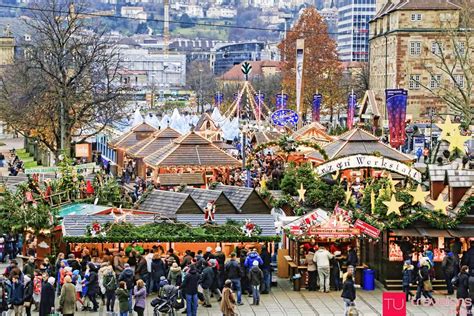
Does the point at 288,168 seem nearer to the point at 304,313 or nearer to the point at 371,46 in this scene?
the point at 304,313

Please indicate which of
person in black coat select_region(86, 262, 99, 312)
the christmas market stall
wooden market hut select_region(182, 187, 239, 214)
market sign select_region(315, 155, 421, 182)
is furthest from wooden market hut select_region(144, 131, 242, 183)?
person in black coat select_region(86, 262, 99, 312)

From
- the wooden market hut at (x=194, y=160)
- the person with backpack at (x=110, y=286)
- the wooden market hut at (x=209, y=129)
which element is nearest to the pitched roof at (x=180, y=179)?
→ the wooden market hut at (x=194, y=160)

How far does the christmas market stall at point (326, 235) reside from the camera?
28062 mm

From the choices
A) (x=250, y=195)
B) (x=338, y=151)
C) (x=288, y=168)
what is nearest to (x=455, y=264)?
(x=250, y=195)

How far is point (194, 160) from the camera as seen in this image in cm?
4253

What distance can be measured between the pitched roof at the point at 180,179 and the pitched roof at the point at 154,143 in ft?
27.9

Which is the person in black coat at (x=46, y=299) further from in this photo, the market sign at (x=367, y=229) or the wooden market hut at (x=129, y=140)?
the wooden market hut at (x=129, y=140)

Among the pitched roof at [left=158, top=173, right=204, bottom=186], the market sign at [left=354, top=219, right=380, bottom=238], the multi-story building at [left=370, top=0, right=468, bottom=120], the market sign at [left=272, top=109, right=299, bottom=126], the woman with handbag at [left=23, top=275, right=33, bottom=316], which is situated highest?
the multi-story building at [left=370, top=0, right=468, bottom=120]

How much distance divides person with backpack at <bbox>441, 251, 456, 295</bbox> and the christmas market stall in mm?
1745

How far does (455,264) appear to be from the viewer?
27.0 metres

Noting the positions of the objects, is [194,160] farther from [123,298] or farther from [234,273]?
[123,298]

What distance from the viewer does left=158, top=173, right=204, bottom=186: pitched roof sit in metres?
40.3

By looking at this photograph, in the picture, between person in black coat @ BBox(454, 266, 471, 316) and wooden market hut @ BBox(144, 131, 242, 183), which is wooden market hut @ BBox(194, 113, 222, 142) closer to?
wooden market hut @ BBox(144, 131, 242, 183)

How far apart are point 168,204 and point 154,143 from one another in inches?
755
